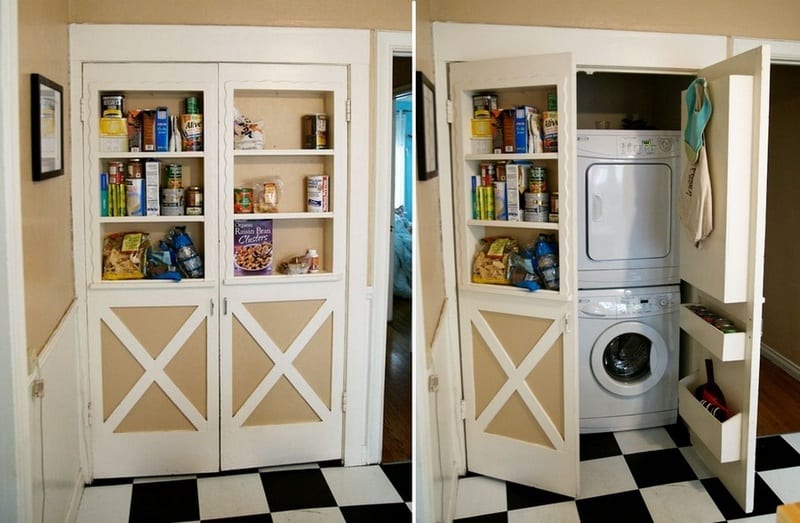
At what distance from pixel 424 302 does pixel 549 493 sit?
394 mm

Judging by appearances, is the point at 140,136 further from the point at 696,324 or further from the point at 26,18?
the point at 696,324

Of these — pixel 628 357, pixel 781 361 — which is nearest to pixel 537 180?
pixel 628 357

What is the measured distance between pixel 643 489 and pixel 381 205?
678mm

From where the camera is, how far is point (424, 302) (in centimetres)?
98

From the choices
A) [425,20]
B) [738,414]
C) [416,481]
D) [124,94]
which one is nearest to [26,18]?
[124,94]

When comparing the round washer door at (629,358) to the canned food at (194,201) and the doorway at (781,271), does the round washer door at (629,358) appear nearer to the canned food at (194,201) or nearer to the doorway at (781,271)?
the doorway at (781,271)

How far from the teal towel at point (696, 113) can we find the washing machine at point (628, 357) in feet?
0.76

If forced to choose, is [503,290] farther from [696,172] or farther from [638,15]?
[638,15]

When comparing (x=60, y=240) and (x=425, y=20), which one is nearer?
(x=60, y=240)

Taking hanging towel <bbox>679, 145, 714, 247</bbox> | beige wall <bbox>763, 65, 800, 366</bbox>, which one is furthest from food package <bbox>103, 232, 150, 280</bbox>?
beige wall <bbox>763, 65, 800, 366</bbox>

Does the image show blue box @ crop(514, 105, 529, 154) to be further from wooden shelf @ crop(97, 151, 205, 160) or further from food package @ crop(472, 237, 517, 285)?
wooden shelf @ crop(97, 151, 205, 160)

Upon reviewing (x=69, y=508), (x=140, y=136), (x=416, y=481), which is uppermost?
(x=140, y=136)

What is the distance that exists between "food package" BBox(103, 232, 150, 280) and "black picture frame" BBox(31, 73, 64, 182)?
12 cm

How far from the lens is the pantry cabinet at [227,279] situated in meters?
0.83
